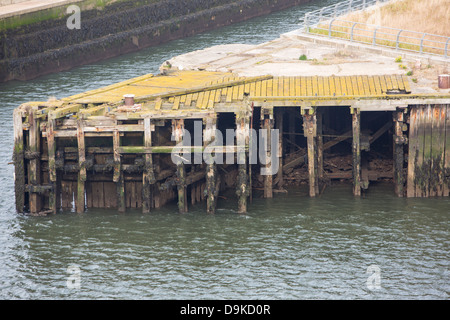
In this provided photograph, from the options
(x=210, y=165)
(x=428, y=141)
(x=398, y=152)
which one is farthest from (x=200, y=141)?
(x=428, y=141)

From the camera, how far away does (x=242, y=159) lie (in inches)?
1357

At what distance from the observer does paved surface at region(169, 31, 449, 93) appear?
4050 cm

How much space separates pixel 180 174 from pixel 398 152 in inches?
343

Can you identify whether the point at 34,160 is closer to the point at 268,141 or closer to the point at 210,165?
the point at 210,165

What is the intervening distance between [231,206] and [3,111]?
20.2 meters

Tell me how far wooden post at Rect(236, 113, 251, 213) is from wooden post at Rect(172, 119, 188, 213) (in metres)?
2.06

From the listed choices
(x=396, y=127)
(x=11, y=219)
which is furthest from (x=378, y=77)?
(x=11, y=219)

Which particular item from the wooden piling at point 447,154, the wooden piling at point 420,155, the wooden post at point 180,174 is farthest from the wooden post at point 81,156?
the wooden piling at point 447,154

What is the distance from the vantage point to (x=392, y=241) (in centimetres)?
3272

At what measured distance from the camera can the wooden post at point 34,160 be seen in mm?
34750

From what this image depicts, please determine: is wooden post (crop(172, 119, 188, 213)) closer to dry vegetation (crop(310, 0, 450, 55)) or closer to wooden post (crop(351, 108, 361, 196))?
wooden post (crop(351, 108, 361, 196))

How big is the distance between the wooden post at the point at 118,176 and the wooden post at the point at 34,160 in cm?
302

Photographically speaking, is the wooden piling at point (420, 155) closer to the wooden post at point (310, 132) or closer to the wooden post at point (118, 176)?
the wooden post at point (310, 132)

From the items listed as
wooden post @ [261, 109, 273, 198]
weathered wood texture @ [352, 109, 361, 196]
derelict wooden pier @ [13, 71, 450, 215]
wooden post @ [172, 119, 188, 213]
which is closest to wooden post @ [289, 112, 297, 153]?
derelict wooden pier @ [13, 71, 450, 215]
